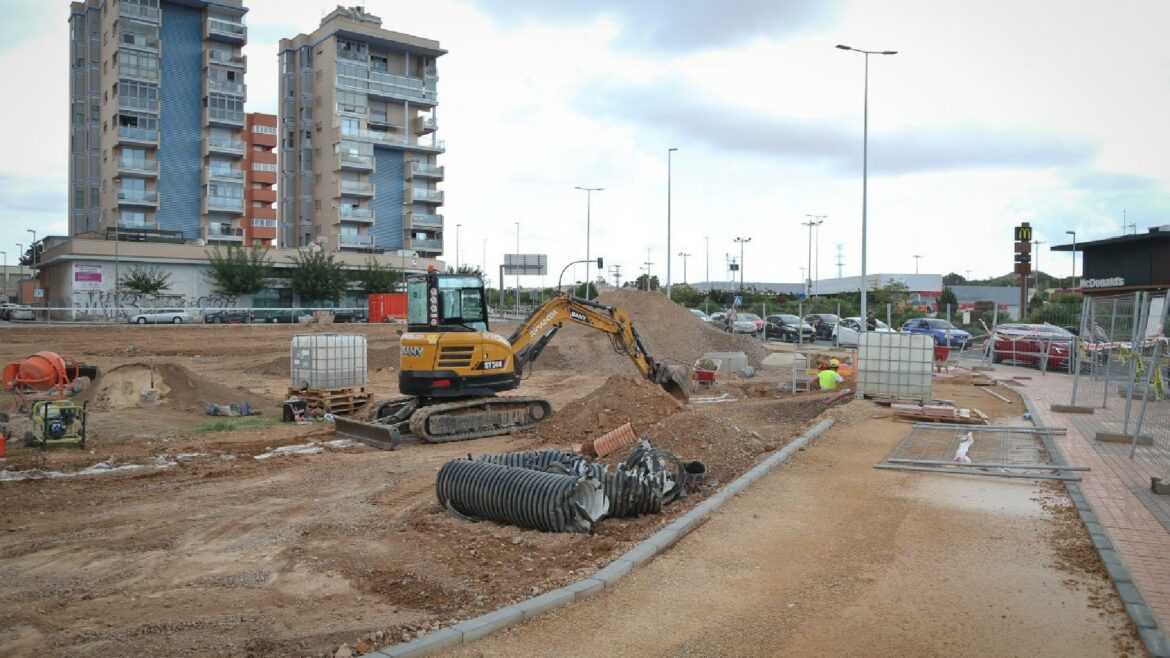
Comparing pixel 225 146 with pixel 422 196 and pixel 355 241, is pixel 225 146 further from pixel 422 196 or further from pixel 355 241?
pixel 422 196

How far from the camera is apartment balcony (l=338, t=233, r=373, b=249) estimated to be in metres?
82.6

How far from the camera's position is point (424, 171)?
285ft

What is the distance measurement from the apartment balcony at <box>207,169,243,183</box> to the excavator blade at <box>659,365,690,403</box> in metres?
66.6

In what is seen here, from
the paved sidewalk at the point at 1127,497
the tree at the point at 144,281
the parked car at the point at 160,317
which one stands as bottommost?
the paved sidewalk at the point at 1127,497

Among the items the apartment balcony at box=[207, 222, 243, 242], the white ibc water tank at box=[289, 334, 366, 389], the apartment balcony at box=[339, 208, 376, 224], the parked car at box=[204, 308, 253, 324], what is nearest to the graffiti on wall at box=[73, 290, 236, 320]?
A: the parked car at box=[204, 308, 253, 324]

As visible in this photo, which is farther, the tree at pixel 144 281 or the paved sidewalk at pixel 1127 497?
the tree at pixel 144 281

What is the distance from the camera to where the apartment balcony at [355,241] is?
82.6m

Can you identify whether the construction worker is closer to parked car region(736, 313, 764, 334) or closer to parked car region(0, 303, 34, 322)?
parked car region(736, 313, 764, 334)

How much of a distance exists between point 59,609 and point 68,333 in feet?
135

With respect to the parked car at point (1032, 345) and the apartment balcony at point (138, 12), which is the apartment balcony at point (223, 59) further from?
the parked car at point (1032, 345)

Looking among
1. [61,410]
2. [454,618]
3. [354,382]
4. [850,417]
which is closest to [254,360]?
[354,382]

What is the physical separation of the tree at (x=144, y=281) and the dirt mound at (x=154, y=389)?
44.8m

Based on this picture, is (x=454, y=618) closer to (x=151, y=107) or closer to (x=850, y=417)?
(x=850, y=417)

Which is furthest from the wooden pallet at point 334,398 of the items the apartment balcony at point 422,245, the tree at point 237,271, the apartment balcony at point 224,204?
the apartment balcony at point 422,245
